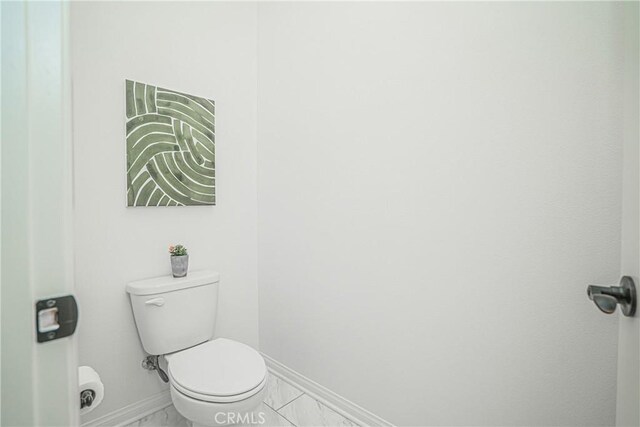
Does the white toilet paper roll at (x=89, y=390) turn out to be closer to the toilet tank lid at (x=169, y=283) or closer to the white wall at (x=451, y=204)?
the toilet tank lid at (x=169, y=283)

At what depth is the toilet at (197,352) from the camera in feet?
3.80

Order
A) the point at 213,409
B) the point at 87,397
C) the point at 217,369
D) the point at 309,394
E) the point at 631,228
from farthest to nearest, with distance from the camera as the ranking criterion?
the point at 309,394, the point at 217,369, the point at 213,409, the point at 87,397, the point at 631,228

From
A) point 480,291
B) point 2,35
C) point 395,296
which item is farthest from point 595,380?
point 2,35

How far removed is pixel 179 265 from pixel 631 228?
165cm

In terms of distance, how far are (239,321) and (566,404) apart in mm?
1615

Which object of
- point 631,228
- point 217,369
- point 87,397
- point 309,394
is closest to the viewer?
point 631,228

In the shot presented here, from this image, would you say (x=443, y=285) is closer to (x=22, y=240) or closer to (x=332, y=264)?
(x=332, y=264)

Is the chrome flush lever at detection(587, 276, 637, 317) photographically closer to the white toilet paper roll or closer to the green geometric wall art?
the white toilet paper roll

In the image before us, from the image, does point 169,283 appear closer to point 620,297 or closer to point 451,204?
point 451,204

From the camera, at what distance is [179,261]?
1582 mm

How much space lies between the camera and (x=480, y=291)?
1.16 meters

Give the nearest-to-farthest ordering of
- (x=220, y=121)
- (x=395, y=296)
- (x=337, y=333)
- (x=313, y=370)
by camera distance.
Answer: (x=395, y=296), (x=337, y=333), (x=313, y=370), (x=220, y=121)

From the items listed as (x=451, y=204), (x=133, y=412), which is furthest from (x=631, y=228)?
(x=133, y=412)

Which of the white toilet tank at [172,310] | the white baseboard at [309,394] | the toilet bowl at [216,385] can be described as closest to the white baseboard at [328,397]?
the white baseboard at [309,394]
